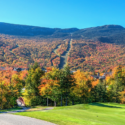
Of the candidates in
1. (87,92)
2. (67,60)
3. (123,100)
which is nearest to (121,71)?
(123,100)

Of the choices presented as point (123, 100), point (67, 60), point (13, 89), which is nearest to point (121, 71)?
point (123, 100)

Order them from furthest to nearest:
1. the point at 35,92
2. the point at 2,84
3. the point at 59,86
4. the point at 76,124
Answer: the point at 35,92 < the point at 59,86 < the point at 2,84 < the point at 76,124

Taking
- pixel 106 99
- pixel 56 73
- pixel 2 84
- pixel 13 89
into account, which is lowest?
pixel 106 99

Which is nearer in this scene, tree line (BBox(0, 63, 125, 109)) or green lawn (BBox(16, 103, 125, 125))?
green lawn (BBox(16, 103, 125, 125))

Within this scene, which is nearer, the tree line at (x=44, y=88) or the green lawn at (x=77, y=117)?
the green lawn at (x=77, y=117)

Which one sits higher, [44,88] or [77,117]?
[77,117]

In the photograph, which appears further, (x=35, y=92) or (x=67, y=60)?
(x=67, y=60)

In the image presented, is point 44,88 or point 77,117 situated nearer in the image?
point 77,117

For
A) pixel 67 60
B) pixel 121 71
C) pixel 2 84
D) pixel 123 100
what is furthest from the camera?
pixel 67 60

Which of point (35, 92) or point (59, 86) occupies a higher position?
point (59, 86)

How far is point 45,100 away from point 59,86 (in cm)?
713

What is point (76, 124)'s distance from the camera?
1244cm

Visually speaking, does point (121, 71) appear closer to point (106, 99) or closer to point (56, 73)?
point (106, 99)

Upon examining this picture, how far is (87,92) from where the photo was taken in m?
43.1
